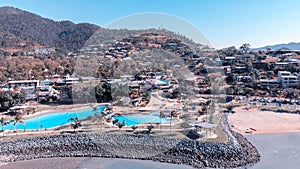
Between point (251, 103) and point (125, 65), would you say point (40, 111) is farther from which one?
point (251, 103)

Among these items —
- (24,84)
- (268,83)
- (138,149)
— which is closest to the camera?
(138,149)

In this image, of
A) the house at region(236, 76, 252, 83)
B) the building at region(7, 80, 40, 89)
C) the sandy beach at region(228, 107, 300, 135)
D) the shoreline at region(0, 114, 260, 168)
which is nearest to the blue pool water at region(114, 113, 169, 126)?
the shoreline at region(0, 114, 260, 168)

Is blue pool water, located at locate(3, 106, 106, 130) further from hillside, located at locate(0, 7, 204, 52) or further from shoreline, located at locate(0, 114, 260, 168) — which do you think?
hillside, located at locate(0, 7, 204, 52)

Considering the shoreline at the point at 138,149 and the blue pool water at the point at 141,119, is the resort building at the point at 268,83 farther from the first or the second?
the blue pool water at the point at 141,119

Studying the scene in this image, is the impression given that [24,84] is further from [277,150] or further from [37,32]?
[37,32]

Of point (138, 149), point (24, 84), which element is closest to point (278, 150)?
point (138, 149)

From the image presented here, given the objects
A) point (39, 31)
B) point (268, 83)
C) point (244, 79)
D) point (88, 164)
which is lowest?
point (88, 164)
